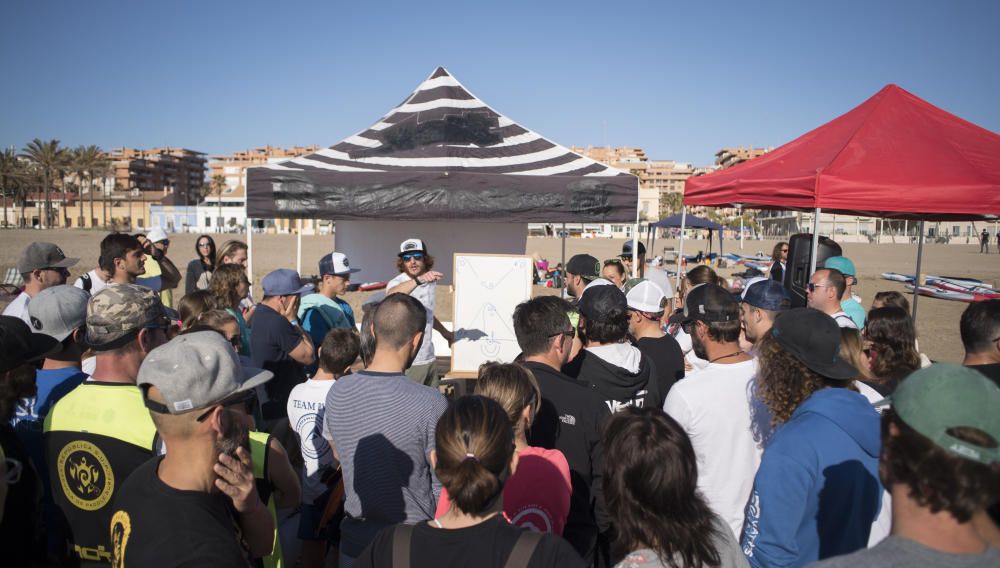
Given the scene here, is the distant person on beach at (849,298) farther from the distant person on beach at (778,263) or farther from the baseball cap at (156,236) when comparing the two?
the baseball cap at (156,236)

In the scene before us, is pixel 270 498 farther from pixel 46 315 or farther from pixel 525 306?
pixel 46 315

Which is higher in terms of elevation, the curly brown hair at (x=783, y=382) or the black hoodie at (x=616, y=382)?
the curly brown hair at (x=783, y=382)

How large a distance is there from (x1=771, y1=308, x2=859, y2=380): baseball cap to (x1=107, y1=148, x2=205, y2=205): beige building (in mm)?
152278

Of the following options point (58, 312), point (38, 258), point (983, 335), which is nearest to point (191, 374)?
point (58, 312)

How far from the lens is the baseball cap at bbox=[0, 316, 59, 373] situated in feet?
7.06

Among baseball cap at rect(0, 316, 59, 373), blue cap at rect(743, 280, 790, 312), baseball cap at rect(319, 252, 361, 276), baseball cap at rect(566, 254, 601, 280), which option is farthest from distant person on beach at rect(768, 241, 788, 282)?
baseball cap at rect(0, 316, 59, 373)

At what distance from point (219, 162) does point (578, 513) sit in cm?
18165

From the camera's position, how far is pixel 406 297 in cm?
259

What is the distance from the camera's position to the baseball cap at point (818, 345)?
2.14 meters

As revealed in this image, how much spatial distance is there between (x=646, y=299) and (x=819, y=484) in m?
1.80

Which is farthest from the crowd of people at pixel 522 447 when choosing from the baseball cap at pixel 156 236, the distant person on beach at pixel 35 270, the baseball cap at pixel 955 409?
the baseball cap at pixel 156 236

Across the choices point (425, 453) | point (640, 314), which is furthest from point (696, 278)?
point (425, 453)

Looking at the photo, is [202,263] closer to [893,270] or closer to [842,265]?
[842,265]

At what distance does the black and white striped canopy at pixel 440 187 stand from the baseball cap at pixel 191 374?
4419 millimetres
